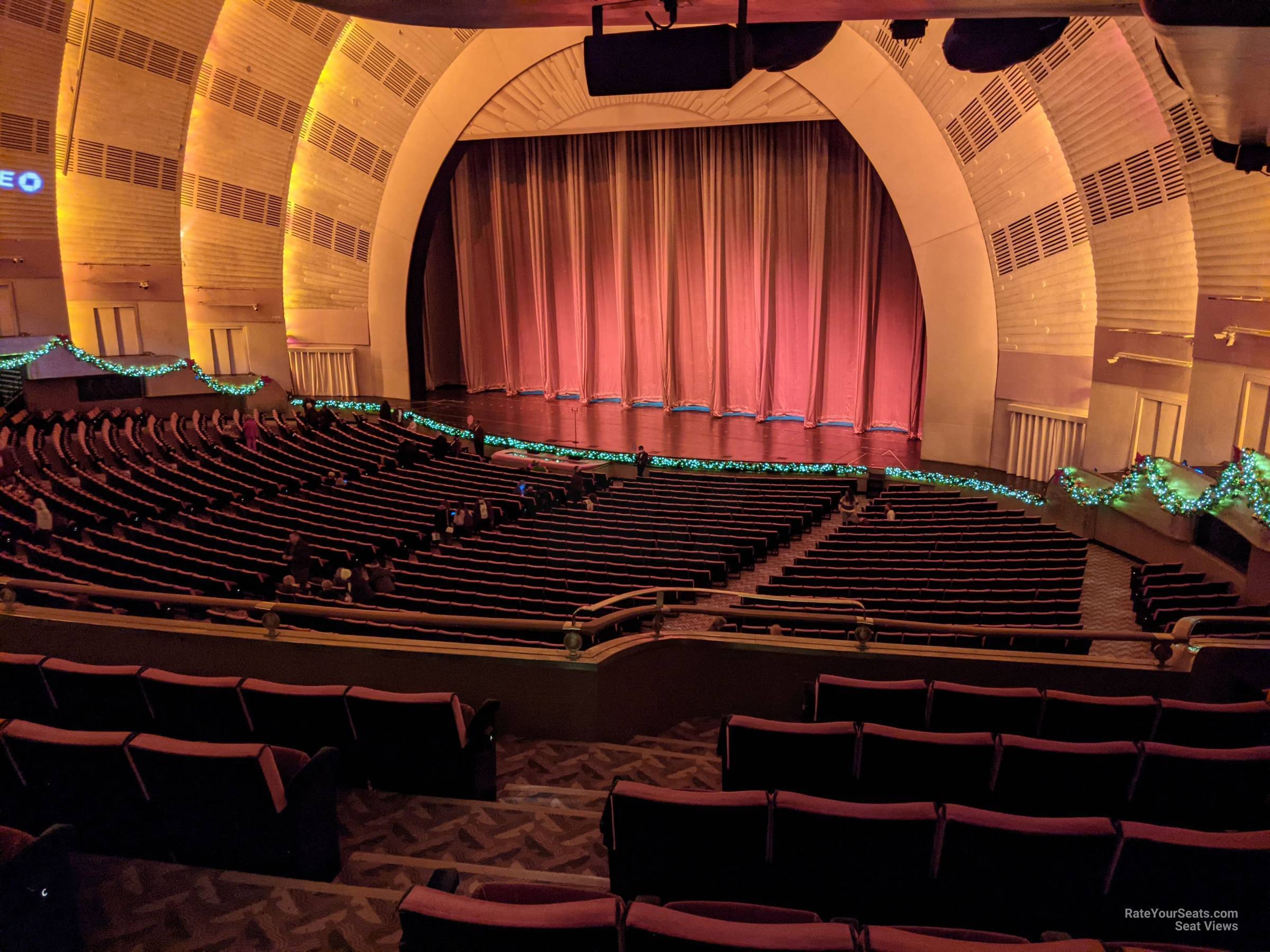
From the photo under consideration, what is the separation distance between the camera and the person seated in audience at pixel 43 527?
27.7 feet

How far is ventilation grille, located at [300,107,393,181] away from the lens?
21578 millimetres

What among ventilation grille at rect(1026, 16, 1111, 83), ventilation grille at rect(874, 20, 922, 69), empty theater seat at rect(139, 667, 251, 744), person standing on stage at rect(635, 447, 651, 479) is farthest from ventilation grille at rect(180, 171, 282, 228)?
empty theater seat at rect(139, 667, 251, 744)

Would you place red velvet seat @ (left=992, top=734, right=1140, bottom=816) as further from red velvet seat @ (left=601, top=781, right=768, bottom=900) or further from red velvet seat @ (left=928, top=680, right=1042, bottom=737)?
red velvet seat @ (left=601, top=781, right=768, bottom=900)

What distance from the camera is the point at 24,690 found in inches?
152

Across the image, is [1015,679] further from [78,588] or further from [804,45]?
[78,588]

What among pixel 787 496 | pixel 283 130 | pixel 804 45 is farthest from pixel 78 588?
pixel 283 130

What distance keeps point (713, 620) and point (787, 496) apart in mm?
5822

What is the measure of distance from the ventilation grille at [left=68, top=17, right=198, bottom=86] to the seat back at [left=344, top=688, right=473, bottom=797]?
1947cm

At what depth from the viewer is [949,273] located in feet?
55.0

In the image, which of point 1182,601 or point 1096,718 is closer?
point 1096,718

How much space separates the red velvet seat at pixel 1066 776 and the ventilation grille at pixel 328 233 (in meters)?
22.2

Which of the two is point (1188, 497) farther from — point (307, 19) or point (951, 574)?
point (307, 19)

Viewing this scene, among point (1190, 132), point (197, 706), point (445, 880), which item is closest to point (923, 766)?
point (445, 880)

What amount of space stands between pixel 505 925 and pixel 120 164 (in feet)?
72.0
